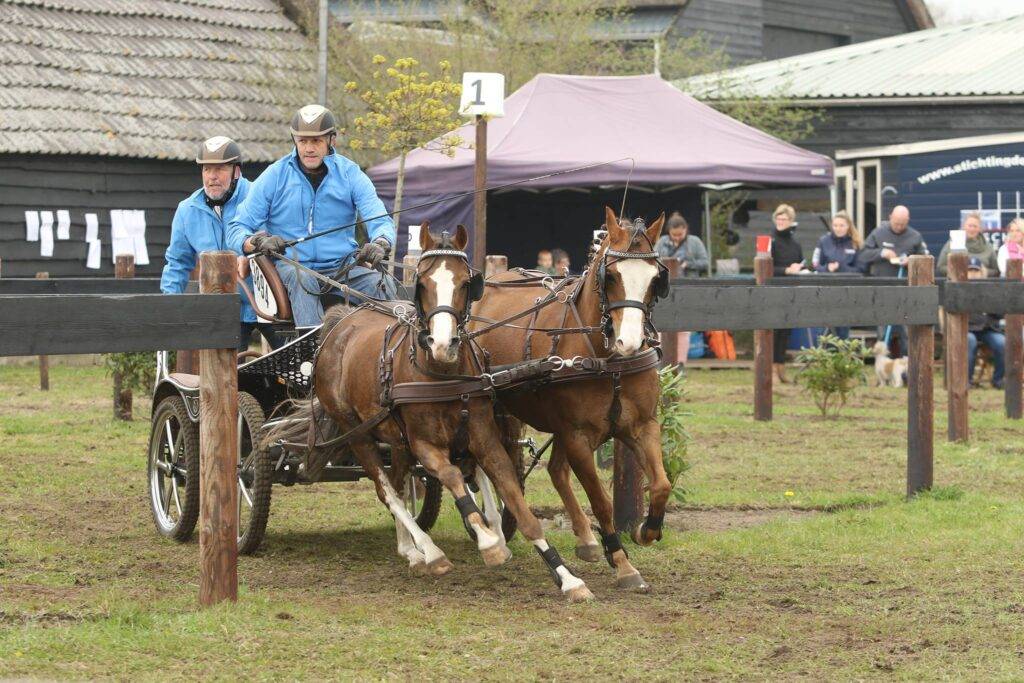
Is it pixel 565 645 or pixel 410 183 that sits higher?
pixel 410 183

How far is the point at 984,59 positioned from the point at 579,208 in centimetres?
907

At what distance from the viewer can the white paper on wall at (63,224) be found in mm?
19609

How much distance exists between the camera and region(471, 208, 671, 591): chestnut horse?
6.59 meters

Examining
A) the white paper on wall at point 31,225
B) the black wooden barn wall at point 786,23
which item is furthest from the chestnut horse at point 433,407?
the black wooden barn wall at point 786,23

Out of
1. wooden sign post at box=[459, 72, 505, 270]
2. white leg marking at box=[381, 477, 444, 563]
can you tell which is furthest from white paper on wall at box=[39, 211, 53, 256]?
white leg marking at box=[381, 477, 444, 563]

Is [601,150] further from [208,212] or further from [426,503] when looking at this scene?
[426,503]

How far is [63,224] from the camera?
64.5 ft

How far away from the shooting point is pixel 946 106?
25516 mm

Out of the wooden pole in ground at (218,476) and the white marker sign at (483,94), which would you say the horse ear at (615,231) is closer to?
the wooden pole in ground at (218,476)

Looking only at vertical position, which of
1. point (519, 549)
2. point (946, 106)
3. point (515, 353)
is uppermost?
point (946, 106)

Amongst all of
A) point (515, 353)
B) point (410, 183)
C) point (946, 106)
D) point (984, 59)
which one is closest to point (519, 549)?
point (515, 353)

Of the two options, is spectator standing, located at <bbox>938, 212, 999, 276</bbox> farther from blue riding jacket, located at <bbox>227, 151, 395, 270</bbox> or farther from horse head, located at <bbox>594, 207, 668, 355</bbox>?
horse head, located at <bbox>594, 207, 668, 355</bbox>

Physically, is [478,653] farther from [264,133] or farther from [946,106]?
[946,106]

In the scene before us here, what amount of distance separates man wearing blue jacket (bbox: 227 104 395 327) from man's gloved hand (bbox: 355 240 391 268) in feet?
0.87
